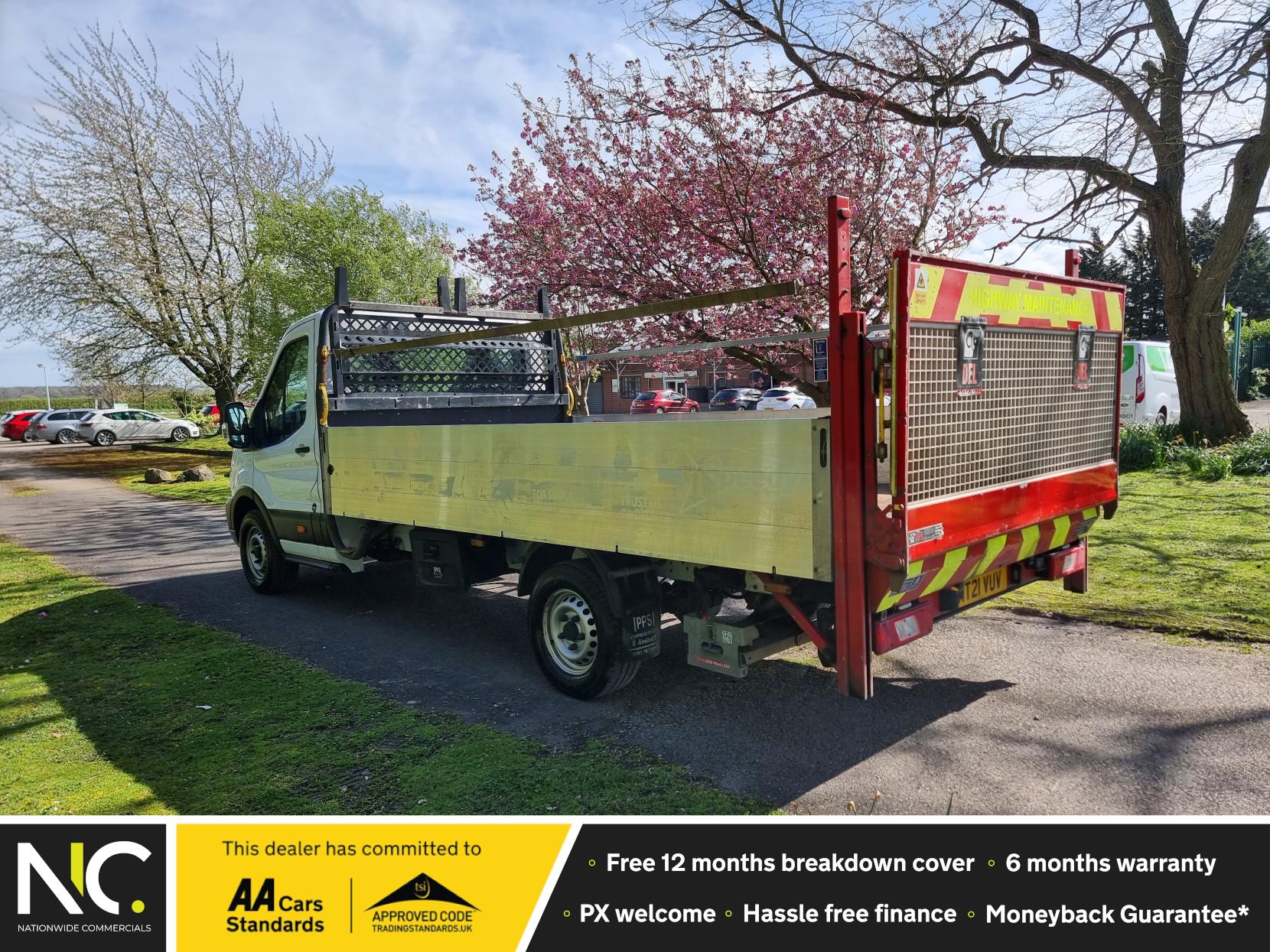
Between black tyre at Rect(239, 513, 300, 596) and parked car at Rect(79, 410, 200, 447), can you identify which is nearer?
black tyre at Rect(239, 513, 300, 596)

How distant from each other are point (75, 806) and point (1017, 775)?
13.9ft

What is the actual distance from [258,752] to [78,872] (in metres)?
1.22

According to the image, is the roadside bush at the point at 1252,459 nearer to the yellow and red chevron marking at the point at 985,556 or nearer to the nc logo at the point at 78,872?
the yellow and red chevron marking at the point at 985,556

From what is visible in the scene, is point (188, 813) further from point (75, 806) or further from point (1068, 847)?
point (1068, 847)

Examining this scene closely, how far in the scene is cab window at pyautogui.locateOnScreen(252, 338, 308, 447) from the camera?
7059 mm

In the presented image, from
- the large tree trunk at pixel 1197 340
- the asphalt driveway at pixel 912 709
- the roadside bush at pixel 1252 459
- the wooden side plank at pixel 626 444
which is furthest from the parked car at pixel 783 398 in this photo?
the wooden side plank at pixel 626 444

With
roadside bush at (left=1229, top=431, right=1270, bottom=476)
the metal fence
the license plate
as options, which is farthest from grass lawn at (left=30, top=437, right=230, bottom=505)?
the metal fence

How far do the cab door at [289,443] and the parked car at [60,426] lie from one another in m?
36.0

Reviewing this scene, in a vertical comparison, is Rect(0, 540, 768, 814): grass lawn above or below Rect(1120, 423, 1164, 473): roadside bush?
below

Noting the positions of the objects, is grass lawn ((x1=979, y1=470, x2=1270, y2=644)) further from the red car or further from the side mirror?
the red car

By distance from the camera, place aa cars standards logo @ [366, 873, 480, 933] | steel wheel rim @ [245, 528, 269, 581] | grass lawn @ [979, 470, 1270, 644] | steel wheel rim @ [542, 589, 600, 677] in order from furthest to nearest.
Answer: steel wheel rim @ [245, 528, 269, 581] < grass lawn @ [979, 470, 1270, 644] < steel wheel rim @ [542, 589, 600, 677] < aa cars standards logo @ [366, 873, 480, 933]

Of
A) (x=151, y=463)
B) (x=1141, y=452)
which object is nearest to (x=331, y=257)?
(x=151, y=463)

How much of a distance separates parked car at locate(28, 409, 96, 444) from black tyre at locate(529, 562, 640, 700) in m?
39.8

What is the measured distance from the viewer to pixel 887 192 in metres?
11.3
